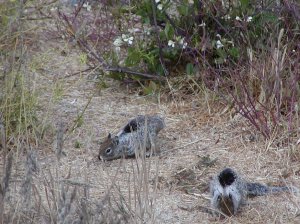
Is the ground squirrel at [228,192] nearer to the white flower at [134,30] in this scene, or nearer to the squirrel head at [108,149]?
the squirrel head at [108,149]

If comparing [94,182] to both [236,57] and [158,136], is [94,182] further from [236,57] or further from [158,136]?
[236,57]

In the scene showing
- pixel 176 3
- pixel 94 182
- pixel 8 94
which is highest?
pixel 176 3

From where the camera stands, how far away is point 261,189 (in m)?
5.25

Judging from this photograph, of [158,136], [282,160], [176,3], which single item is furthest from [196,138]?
[176,3]

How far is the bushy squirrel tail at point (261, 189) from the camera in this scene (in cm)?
521

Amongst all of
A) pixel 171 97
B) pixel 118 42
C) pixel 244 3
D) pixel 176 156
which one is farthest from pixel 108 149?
pixel 244 3

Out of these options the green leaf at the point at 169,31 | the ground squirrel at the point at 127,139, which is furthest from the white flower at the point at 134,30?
the ground squirrel at the point at 127,139

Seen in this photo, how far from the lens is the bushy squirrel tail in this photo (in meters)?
5.21

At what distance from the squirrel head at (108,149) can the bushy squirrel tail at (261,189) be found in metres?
0.91

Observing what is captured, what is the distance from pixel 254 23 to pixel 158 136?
115cm

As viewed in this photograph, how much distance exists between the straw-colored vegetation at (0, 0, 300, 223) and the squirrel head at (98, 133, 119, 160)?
58mm

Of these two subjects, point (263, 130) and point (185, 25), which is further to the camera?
point (185, 25)

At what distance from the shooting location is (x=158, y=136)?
6.05 meters

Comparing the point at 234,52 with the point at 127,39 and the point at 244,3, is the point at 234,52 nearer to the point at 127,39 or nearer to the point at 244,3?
the point at 244,3
